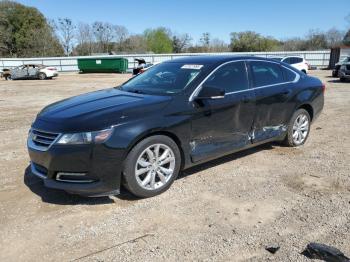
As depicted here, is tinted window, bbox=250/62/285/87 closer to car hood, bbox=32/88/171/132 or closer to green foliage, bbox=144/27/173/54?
car hood, bbox=32/88/171/132

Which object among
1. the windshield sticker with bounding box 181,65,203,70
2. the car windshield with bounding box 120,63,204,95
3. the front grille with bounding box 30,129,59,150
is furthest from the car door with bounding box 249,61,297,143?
the front grille with bounding box 30,129,59,150

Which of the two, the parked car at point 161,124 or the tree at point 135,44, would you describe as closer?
the parked car at point 161,124

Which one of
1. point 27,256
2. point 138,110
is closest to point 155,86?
point 138,110

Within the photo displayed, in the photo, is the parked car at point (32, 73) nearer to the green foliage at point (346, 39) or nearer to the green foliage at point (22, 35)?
the green foliage at point (22, 35)

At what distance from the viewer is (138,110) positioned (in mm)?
4230

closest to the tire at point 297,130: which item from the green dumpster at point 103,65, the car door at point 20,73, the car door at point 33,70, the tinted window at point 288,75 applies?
the tinted window at point 288,75

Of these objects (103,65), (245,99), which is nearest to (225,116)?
(245,99)

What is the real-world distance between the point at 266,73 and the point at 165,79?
171cm

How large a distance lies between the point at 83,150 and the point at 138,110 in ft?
2.58

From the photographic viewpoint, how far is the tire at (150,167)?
412 cm

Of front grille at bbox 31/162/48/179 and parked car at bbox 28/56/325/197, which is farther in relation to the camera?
front grille at bbox 31/162/48/179

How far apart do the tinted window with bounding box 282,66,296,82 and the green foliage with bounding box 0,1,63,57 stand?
201 feet

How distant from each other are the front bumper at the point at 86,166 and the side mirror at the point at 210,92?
4.45ft

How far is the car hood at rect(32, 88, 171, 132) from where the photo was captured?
13.0ft
